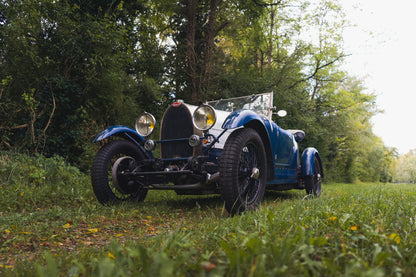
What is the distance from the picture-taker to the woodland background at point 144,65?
20.5ft

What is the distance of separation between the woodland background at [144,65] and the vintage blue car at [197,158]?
3288 millimetres

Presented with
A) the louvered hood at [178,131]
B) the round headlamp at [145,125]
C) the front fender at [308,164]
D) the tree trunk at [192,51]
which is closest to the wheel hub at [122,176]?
the round headlamp at [145,125]

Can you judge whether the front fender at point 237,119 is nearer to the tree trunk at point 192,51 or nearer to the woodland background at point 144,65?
the woodland background at point 144,65

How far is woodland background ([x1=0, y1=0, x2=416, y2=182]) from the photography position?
246 inches

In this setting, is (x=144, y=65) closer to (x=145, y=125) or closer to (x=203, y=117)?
(x=145, y=125)

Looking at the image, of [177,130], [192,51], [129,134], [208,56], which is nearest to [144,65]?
[192,51]

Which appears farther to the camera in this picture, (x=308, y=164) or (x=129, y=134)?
(x=308, y=164)

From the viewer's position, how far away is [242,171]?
10.9 ft

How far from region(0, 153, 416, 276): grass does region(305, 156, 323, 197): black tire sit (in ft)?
7.58

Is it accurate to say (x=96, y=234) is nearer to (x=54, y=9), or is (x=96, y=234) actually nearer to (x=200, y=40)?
(x=54, y=9)

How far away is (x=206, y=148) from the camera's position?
11.5 ft

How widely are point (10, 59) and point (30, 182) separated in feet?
9.98

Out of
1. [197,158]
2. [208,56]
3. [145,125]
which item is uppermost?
[208,56]

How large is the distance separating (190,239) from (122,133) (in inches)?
102
